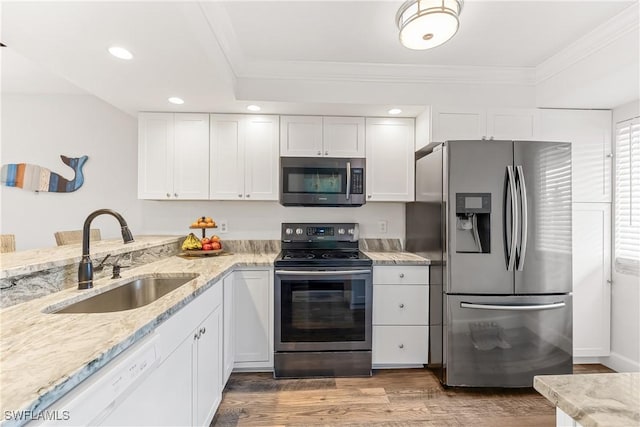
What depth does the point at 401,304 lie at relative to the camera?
93.8 inches

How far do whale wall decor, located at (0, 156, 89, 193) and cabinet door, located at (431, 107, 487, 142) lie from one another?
11.4 ft

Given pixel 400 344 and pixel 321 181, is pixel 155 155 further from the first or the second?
pixel 400 344

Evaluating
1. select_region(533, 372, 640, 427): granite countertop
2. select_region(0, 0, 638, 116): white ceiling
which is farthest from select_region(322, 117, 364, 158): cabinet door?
select_region(533, 372, 640, 427): granite countertop

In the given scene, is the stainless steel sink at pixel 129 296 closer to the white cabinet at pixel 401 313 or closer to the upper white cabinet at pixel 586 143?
the white cabinet at pixel 401 313

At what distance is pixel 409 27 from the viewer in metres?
1.51

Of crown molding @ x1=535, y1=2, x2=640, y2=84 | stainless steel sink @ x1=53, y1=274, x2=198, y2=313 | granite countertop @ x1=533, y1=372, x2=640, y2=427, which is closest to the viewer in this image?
granite countertop @ x1=533, y1=372, x2=640, y2=427

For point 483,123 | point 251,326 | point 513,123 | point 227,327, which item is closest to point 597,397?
point 227,327

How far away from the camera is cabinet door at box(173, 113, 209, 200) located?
2633mm

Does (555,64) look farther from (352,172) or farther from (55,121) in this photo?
(55,121)

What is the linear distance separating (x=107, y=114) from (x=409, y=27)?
121 inches

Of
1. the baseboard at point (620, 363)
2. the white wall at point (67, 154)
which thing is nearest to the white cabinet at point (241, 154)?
the white wall at point (67, 154)

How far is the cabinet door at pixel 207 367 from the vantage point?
1471 millimetres

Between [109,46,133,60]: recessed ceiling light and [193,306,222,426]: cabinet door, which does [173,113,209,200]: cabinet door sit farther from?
[193,306,222,426]: cabinet door

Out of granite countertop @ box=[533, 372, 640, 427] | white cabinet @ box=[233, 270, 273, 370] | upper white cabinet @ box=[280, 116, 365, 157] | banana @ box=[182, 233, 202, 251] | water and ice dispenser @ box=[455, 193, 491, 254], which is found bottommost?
white cabinet @ box=[233, 270, 273, 370]
